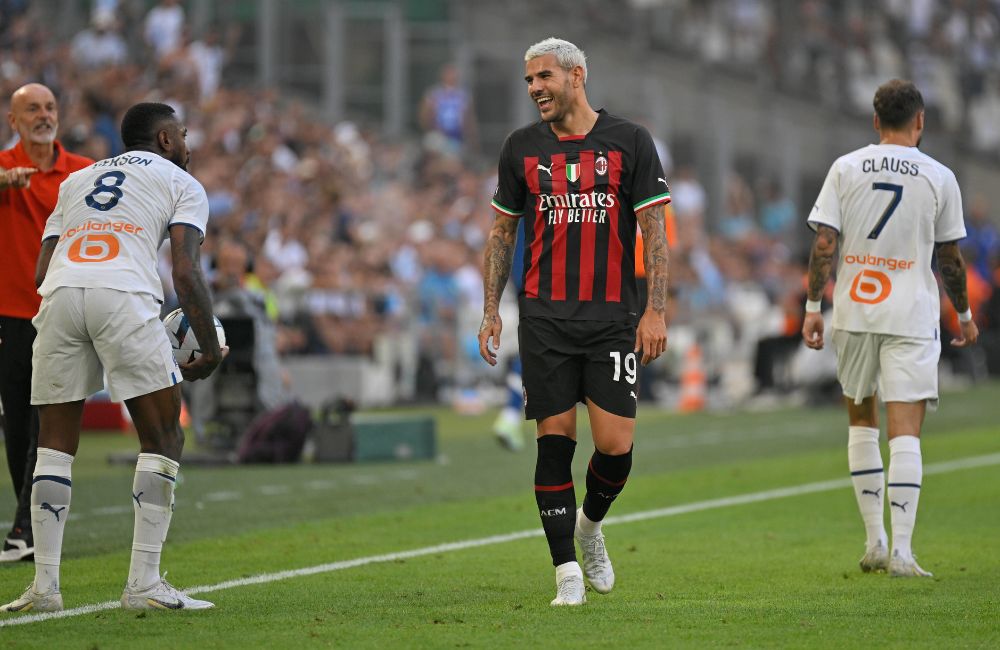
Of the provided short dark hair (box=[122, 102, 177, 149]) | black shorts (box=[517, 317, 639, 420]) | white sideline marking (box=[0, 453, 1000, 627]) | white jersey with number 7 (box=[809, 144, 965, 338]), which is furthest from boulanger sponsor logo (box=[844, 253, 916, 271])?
short dark hair (box=[122, 102, 177, 149])

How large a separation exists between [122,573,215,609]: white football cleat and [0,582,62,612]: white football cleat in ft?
0.92

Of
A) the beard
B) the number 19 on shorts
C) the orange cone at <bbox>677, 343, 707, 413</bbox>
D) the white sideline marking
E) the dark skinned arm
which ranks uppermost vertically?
the beard

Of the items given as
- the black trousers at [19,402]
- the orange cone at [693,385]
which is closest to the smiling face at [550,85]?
the black trousers at [19,402]

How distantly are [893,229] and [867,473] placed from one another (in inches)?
50.3

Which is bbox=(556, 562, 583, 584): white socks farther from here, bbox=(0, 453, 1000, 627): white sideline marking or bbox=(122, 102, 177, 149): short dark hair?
bbox=(122, 102, 177, 149): short dark hair

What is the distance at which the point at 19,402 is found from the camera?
9.24m

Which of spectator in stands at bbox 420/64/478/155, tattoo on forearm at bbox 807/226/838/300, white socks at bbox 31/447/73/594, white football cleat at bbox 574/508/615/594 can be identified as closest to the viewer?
white socks at bbox 31/447/73/594

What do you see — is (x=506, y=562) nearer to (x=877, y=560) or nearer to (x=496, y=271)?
(x=877, y=560)

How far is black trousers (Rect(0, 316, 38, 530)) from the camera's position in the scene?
9180 mm

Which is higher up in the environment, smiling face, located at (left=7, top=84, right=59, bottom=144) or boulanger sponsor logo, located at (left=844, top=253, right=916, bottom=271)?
smiling face, located at (left=7, top=84, right=59, bottom=144)

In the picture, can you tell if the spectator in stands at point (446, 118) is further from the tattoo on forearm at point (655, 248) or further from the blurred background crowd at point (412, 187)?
the tattoo on forearm at point (655, 248)

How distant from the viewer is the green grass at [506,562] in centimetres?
698

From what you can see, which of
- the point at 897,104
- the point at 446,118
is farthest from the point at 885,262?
the point at 446,118

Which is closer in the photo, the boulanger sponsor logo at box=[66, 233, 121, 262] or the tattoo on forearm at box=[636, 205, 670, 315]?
the boulanger sponsor logo at box=[66, 233, 121, 262]
